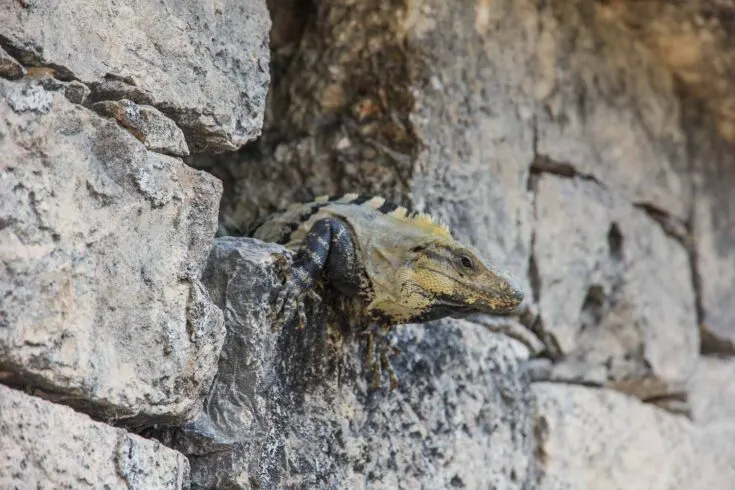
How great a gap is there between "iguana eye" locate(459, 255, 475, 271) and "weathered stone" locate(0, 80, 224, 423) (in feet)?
2.62

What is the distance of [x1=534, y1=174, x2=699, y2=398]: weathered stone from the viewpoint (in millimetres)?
4477

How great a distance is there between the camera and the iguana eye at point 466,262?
327 centimetres

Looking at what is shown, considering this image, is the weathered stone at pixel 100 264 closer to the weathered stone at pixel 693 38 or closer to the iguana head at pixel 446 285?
the iguana head at pixel 446 285

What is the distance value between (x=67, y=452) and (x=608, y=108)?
3.34 m

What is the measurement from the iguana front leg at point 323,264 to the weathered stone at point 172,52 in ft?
1.29

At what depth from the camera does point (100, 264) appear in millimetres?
2576

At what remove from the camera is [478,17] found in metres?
4.32

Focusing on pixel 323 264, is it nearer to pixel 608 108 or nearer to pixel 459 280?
pixel 459 280

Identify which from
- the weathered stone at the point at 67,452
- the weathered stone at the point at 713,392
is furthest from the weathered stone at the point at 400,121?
the weathered stone at the point at 67,452

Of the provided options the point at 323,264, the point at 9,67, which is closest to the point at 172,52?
the point at 9,67

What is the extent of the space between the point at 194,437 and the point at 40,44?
1.15 meters

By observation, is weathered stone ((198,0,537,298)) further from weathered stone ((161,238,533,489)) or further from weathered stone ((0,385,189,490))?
weathered stone ((0,385,189,490))

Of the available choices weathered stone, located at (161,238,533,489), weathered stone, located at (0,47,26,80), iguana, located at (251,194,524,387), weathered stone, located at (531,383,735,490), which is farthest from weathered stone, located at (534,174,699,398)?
weathered stone, located at (0,47,26,80)

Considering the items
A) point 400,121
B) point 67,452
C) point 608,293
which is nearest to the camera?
point 67,452
